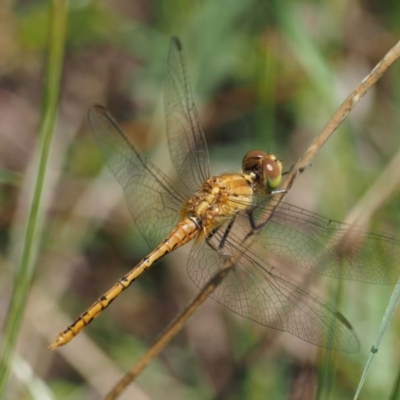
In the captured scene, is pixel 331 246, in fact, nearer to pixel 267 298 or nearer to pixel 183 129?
pixel 267 298

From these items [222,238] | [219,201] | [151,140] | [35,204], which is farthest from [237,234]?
[151,140]

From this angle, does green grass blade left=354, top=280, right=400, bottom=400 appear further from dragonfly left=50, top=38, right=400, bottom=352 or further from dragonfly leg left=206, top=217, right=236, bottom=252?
dragonfly leg left=206, top=217, right=236, bottom=252

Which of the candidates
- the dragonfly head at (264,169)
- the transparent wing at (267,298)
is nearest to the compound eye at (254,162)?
the dragonfly head at (264,169)

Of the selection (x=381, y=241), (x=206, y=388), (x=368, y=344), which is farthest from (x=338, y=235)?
(x=206, y=388)

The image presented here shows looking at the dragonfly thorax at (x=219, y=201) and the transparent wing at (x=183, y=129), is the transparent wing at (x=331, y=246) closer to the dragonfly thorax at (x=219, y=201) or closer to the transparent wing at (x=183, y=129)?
the dragonfly thorax at (x=219, y=201)

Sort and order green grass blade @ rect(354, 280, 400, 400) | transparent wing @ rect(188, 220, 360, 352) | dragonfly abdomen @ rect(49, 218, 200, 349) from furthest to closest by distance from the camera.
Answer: dragonfly abdomen @ rect(49, 218, 200, 349) → transparent wing @ rect(188, 220, 360, 352) → green grass blade @ rect(354, 280, 400, 400)

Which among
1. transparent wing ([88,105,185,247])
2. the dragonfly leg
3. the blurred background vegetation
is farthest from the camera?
the blurred background vegetation

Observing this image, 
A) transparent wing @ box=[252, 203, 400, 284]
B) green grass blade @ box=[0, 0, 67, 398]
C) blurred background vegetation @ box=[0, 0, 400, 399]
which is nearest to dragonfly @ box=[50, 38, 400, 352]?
transparent wing @ box=[252, 203, 400, 284]
